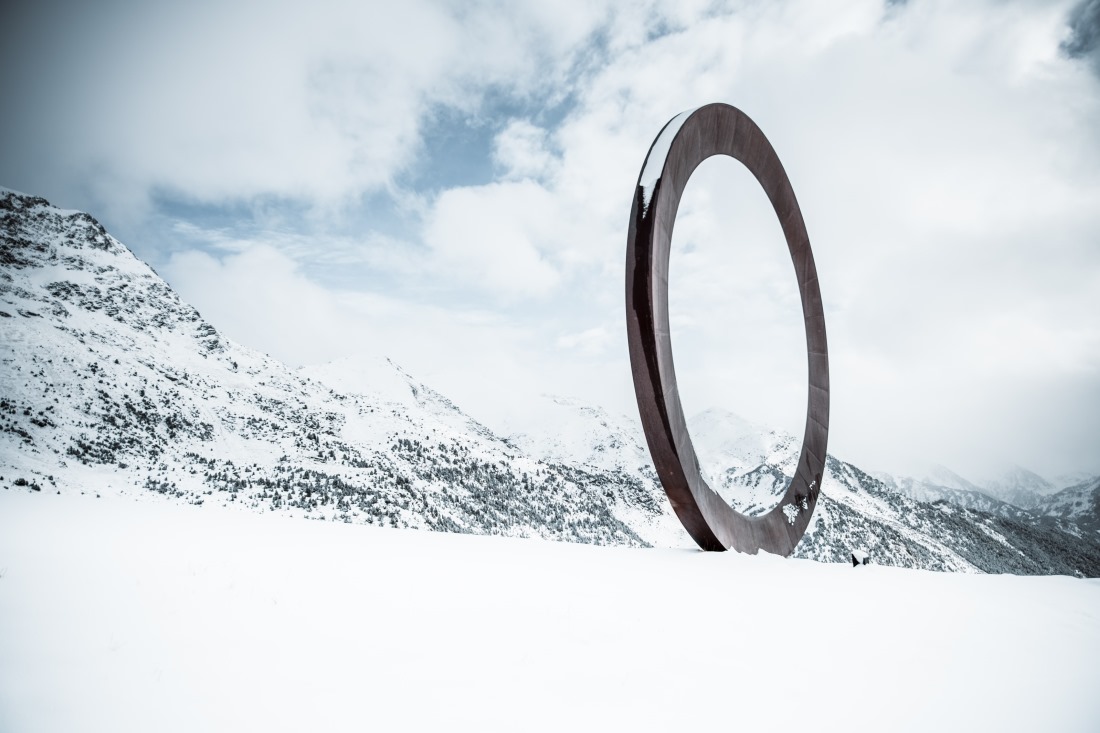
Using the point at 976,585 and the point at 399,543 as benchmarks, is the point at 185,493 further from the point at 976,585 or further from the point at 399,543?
the point at 976,585

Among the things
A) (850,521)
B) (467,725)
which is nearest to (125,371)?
(467,725)

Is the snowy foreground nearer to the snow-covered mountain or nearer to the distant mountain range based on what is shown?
the distant mountain range

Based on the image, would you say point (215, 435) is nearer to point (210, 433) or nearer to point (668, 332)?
point (210, 433)

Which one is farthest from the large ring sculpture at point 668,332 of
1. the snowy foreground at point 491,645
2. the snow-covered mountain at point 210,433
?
the snow-covered mountain at point 210,433

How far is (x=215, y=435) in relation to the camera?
2680 inches

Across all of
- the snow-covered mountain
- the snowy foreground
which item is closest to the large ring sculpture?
the snowy foreground

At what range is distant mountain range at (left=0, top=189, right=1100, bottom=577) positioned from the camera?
2074 inches

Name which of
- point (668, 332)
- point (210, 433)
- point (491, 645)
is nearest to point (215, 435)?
point (210, 433)

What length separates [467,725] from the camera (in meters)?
2.66

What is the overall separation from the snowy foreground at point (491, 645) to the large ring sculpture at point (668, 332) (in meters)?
1.60

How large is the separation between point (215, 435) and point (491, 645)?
77.5 meters

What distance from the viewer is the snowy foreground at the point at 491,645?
2.80 meters

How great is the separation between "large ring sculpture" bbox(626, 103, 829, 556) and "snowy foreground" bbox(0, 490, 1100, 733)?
5.24ft

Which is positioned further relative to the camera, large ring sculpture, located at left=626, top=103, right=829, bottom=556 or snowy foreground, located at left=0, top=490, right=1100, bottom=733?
large ring sculpture, located at left=626, top=103, right=829, bottom=556
